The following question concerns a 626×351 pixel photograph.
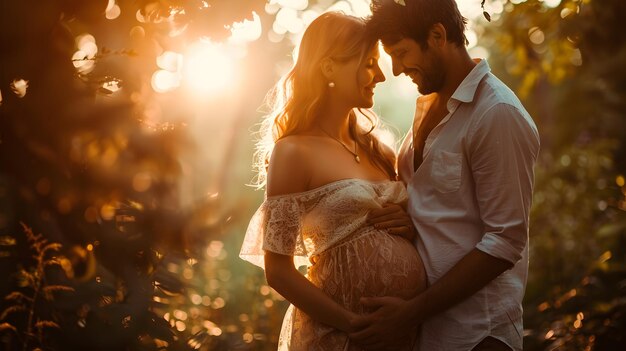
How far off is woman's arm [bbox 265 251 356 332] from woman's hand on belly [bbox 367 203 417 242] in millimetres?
407

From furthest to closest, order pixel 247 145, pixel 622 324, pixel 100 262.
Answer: pixel 247 145 → pixel 622 324 → pixel 100 262

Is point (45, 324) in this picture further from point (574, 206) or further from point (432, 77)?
point (574, 206)

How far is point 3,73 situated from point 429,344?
6.69ft

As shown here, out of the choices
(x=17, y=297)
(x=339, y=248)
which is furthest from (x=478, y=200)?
(x=17, y=297)

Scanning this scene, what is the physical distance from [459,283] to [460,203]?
0.36 metres

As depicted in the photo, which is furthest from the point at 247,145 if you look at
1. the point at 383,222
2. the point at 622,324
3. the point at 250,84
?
the point at 383,222

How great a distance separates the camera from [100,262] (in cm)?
255

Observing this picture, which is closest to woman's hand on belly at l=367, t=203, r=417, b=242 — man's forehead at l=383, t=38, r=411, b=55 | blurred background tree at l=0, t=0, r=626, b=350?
blurred background tree at l=0, t=0, r=626, b=350

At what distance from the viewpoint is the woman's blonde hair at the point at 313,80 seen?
11.3 feet

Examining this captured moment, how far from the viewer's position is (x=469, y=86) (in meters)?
3.14

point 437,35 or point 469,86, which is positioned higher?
point 437,35

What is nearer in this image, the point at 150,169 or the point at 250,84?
the point at 150,169

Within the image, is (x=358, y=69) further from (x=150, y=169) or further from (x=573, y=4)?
(x=573, y=4)

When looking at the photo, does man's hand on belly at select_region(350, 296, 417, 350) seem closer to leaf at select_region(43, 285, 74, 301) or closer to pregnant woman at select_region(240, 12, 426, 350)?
pregnant woman at select_region(240, 12, 426, 350)
